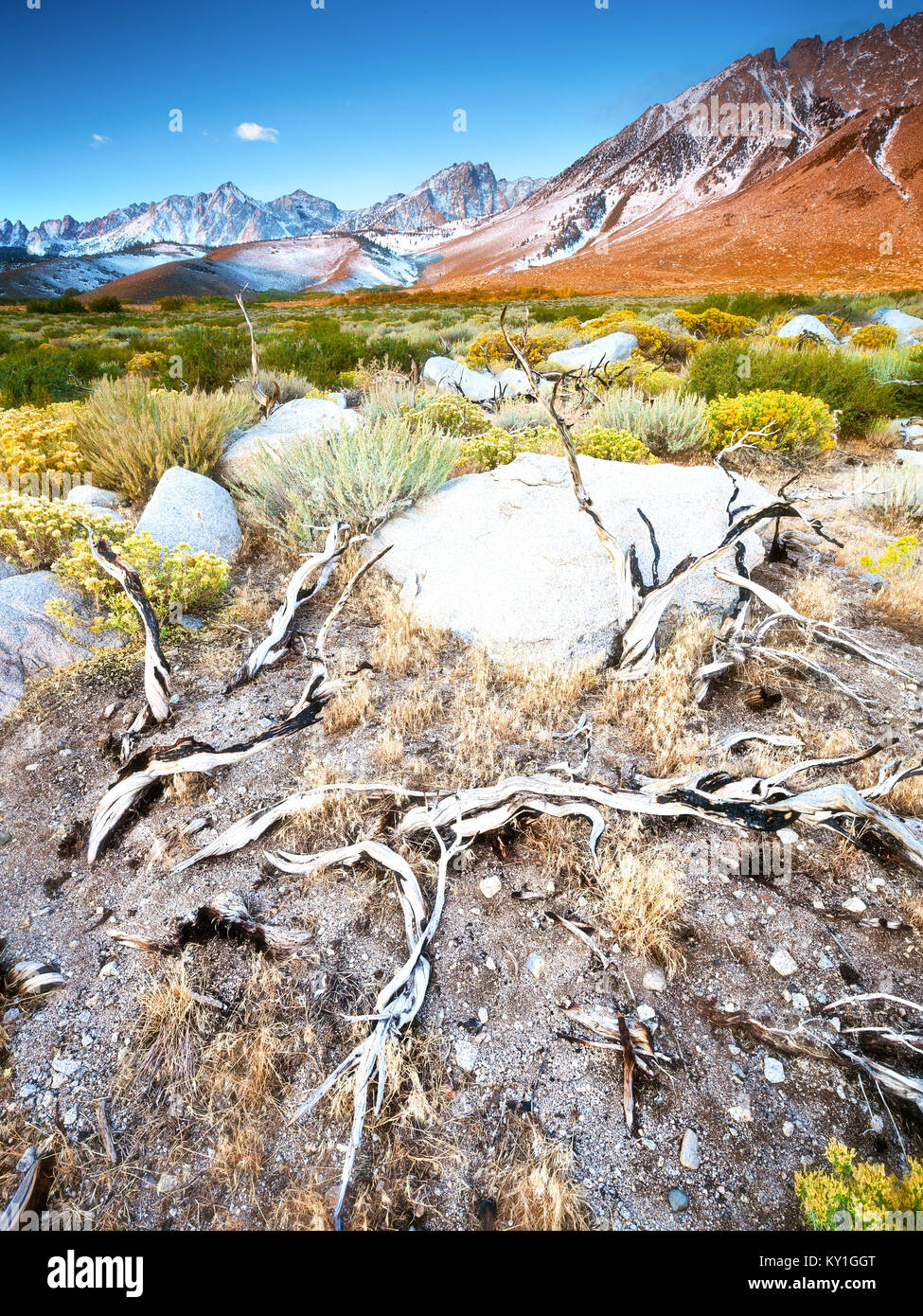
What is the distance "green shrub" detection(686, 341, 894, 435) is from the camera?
7.29 meters

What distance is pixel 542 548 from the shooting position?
3.87 m

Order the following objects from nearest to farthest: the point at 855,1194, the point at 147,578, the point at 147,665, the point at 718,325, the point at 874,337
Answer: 1. the point at 855,1194
2. the point at 147,665
3. the point at 147,578
4. the point at 874,337
5. the point at 718,325

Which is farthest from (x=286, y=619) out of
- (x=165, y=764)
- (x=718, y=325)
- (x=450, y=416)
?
(x=718, y=325)

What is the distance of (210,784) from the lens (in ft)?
8.54

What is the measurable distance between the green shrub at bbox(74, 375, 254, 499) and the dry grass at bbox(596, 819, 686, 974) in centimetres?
480

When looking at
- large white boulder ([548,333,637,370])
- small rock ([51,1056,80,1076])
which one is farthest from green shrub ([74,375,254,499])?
large white boulder ([548,333,637,370])

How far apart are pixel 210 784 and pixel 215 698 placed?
643 mm

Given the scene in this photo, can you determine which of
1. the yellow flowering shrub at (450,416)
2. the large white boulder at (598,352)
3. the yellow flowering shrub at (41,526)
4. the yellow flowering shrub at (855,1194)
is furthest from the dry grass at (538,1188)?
the large white boulder at (598,352)

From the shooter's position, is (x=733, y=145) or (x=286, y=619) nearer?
(x=286, y=619)

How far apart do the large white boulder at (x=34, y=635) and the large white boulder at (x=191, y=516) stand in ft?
2.40

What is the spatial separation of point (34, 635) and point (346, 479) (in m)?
2.29

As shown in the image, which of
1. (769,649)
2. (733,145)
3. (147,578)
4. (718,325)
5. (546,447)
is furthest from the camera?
(733,145)

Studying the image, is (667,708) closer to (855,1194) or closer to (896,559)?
(855,1194)
